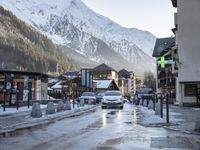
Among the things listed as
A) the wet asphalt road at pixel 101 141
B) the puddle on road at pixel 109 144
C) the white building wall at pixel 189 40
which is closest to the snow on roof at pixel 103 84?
the white building wall at pixel 189 40

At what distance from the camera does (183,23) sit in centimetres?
5238

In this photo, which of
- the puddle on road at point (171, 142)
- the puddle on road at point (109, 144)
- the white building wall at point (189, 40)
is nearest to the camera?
the puddle on road at point (109, 144)

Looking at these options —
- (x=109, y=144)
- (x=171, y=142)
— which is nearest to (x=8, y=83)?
(x=109, y=144)

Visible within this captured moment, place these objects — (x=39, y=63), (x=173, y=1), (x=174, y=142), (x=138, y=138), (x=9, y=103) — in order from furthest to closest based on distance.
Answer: (x=39, y=63) → (x=173, y=1) → (x=9, y=103) → (x=138, y=138) → (x=174, y=142)

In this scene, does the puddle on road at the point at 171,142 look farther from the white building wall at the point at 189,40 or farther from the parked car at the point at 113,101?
the white building wall at the point at 189,40

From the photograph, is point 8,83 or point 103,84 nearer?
→ point 8,83

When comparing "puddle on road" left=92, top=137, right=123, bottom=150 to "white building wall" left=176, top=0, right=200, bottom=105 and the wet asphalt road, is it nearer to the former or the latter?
the wet asphalt road

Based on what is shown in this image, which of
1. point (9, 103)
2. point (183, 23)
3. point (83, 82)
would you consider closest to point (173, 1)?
point (183, 23)

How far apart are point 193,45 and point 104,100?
1383 centimetres

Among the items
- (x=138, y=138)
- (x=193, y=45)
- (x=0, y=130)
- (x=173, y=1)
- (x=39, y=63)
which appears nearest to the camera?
(x=138, y=138)

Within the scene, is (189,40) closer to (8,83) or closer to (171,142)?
(8,83)

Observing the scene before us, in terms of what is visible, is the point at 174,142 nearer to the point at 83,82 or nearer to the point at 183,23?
the point at 183,23

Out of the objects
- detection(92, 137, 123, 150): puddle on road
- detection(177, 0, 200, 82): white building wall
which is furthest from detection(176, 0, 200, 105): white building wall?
detection(92, 137, 123, 150): puddle on road

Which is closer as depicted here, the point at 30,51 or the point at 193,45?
the point at 193,45
